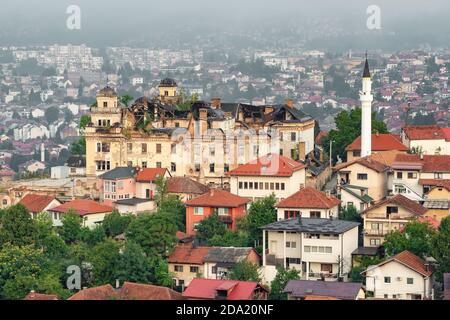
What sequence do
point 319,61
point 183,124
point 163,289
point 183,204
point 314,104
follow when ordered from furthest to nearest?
point 319,61 < point 314,104 < point 183,124 < point 183,204 < point 163,289

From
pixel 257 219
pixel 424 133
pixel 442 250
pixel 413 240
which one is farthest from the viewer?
pixel 424 133

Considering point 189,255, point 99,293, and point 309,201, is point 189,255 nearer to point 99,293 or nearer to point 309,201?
point 309,201

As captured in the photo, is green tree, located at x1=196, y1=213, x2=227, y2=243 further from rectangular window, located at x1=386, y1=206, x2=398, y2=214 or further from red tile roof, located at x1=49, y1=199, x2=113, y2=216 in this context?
rectangular window, located at x1=386, y1=206, x2=398, y2=214

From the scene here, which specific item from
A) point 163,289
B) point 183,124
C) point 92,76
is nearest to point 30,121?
point 92,76

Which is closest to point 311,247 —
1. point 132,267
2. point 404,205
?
A: point 404,205
